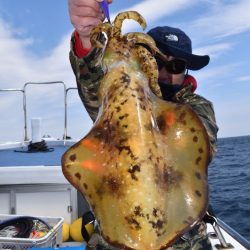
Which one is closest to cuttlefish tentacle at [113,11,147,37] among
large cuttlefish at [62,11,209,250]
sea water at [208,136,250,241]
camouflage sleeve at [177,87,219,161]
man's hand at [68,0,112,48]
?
large cuttlefish at [62,11,209,250]

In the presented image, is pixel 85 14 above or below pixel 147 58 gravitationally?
above

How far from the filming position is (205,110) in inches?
106

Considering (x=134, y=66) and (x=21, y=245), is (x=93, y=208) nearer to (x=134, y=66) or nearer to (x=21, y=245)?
(x=134, y=66)

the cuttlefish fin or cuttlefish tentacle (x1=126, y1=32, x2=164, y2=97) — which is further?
cuttlefish tentacle (x1=126, y1=32, x2=164, y2=97)

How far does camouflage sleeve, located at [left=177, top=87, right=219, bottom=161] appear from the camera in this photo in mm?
2441

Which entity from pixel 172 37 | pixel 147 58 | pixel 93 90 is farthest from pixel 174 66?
pixel 147 58

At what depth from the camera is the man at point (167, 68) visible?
2.40 metres

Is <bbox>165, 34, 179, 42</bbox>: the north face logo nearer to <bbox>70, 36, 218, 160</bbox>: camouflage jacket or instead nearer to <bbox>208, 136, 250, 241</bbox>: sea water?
<bbox>70, 36, 218, 160</bbox>: camouflage jacket

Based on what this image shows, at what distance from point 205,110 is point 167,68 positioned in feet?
1.80

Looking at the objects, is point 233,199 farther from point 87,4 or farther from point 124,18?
point 124,18

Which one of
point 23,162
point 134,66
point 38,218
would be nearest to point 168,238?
point 134,66

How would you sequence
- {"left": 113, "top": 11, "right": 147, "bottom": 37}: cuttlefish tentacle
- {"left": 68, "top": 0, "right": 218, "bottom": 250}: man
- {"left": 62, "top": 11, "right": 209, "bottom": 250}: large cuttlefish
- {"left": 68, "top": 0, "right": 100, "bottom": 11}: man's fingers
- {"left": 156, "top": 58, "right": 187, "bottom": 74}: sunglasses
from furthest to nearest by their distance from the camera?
{"left": 156, "top": 58, "right": 187, "bottom": 74}: sunglasses → {"left": 68, "top": 0, "right": 218, "bottom": 250}: man → {"left": 68, "top": 0, "right": 100, "bottom": 11}: man's fingers → {"left": 113, "top": 11, "right": 147, "bottom": 37}: cuttlefish tentacle → {"left": 62, "top": 11, "right": 209, "bottom": 250}: large cuttlefish

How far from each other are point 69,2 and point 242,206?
17082 mm

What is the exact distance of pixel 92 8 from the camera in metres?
2.31
